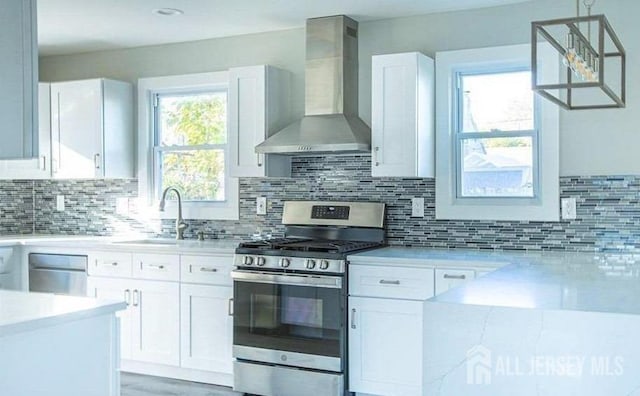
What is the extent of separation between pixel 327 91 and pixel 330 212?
0.80 metres

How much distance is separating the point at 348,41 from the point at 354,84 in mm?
282

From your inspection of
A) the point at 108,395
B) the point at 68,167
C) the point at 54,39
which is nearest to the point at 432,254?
the point at 108,395

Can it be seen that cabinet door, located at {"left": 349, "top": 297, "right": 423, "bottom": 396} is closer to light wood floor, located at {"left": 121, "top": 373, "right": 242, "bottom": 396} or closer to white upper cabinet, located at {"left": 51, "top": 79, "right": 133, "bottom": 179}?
light wood floor, located at {"left": 121, "top": 373, "right": 242, "bottom": 396}

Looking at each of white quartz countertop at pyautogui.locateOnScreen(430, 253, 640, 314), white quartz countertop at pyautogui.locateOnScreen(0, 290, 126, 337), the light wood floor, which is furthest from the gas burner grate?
white quartz countertop at pyautogui.locateOnScreen(0, 290, 126, 337)

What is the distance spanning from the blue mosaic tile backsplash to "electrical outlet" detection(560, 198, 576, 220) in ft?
0.09

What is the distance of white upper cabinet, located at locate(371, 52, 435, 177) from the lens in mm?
4078

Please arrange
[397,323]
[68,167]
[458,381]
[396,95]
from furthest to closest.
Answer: [68,167], [396,95], [397,323], [458,381]

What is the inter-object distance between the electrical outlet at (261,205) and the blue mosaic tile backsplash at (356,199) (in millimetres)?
36

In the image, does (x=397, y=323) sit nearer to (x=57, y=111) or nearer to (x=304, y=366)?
(x=304, y=366)

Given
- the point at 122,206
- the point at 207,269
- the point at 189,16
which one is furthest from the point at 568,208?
the point at 122,206

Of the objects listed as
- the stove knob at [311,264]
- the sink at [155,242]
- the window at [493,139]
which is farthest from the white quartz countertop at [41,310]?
the window at [493,139]

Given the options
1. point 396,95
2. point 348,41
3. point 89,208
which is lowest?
point 89,208

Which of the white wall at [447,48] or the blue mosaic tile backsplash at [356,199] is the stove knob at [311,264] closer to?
the blue mosaic tile backsplash at [356,199]

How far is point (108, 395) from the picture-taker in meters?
2.31
